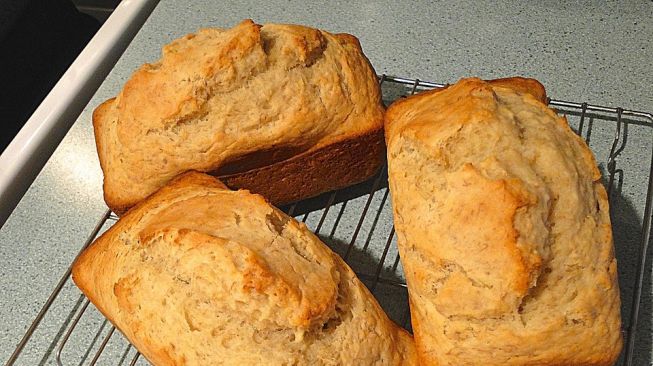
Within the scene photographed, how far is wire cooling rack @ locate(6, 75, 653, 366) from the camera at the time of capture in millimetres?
1145

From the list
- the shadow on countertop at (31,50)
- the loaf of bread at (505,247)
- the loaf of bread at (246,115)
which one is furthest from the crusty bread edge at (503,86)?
the shadow on countertop at (31,50)

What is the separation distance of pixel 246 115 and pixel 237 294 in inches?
13.7

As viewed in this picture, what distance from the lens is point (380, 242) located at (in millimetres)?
1265

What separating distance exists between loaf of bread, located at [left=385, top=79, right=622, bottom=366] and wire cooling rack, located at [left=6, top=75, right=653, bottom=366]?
0.16m

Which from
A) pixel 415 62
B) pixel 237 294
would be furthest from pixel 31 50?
pixel 237 294

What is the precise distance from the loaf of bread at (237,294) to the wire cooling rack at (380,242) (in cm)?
15

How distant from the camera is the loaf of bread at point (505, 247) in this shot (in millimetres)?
892

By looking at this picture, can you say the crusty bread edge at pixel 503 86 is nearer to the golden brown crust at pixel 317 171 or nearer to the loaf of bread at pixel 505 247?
the golden brown crust at pixel 317 171

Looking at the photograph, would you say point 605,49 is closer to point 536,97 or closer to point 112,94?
point 536,97

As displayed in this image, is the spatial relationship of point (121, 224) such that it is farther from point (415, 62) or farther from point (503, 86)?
point (415, 62)

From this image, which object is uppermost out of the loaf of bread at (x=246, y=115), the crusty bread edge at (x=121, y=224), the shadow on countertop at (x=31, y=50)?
the loaf of bread at (x=246, y=115)

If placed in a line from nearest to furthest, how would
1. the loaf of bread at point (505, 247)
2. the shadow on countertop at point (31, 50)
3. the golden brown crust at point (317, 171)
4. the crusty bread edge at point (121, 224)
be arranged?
the loaf of bread at point (505, 247) < the crusty bread edge at point (121, 224) < the golden brown crust at point (317, 171) < the shadow on countertop at point (31, 50)

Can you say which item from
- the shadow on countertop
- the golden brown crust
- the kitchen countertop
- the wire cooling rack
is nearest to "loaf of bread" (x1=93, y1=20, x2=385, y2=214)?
the golden brown crust

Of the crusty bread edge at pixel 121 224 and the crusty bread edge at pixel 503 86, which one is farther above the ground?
the crusty bread edge at pixel 503 86
